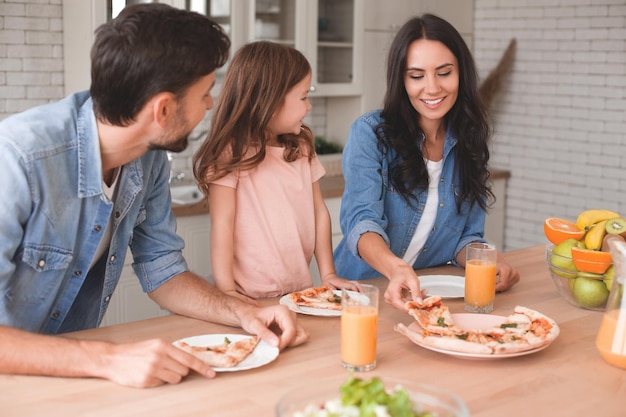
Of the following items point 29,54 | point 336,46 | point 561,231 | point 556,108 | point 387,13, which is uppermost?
point 387,13

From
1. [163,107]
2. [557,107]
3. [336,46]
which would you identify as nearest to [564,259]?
[163,107]

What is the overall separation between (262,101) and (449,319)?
0.88m

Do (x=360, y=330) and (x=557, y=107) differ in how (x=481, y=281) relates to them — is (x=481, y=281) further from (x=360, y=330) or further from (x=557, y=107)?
(x=557, y=107)

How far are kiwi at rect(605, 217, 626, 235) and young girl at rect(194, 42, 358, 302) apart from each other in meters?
0.75

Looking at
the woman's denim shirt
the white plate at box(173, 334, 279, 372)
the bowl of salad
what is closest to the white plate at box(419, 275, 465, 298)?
the woman's denim shirt

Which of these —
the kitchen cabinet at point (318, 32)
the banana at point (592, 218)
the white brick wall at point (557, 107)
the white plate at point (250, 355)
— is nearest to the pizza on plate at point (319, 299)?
the white plate at point (250, 355)

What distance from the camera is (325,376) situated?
1644 mm

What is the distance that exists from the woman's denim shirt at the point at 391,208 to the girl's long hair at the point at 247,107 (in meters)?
0.32

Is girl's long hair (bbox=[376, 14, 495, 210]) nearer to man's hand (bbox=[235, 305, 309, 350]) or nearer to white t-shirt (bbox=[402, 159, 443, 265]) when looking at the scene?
white t-shirt (bbox=[402, 159, 443, 265])

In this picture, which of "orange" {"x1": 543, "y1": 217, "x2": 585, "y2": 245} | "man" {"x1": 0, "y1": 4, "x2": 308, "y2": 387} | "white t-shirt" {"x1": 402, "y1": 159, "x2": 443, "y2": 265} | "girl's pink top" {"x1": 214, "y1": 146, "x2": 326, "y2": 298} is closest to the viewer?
"man" {"x1": 0, "y1": 4, "x2": 308, "y2": 387}

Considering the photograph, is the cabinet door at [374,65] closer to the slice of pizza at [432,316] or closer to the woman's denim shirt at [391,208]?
the woman's denim shirt at [391,208]

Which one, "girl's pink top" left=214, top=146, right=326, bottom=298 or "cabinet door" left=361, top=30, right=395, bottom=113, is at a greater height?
"cabinet door" left=361, top=30, right=395, bottom=113

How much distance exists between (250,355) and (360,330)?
252 millimetres

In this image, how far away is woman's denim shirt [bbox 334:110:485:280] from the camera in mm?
2531
